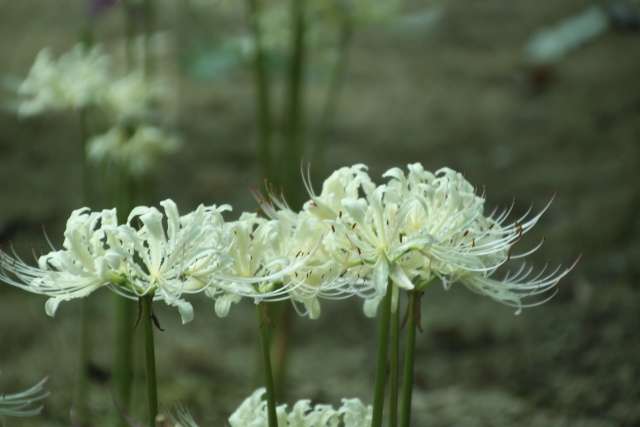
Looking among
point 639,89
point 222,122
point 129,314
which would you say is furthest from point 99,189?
point 639,89

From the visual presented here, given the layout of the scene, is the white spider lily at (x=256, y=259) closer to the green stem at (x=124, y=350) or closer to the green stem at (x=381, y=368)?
the green stem at (x=381, y=368)

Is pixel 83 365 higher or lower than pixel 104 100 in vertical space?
lower

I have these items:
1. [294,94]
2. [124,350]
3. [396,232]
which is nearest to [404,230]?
[396,232]

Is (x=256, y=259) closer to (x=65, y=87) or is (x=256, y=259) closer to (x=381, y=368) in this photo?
(x=381, y=368)

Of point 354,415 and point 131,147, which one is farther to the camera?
point 131,147

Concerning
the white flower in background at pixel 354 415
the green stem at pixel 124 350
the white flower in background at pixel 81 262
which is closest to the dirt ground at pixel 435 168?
the green stem at pixel 124 350

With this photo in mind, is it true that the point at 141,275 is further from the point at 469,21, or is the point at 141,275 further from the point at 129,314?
the point at 469,21

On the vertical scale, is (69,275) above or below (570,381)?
below
